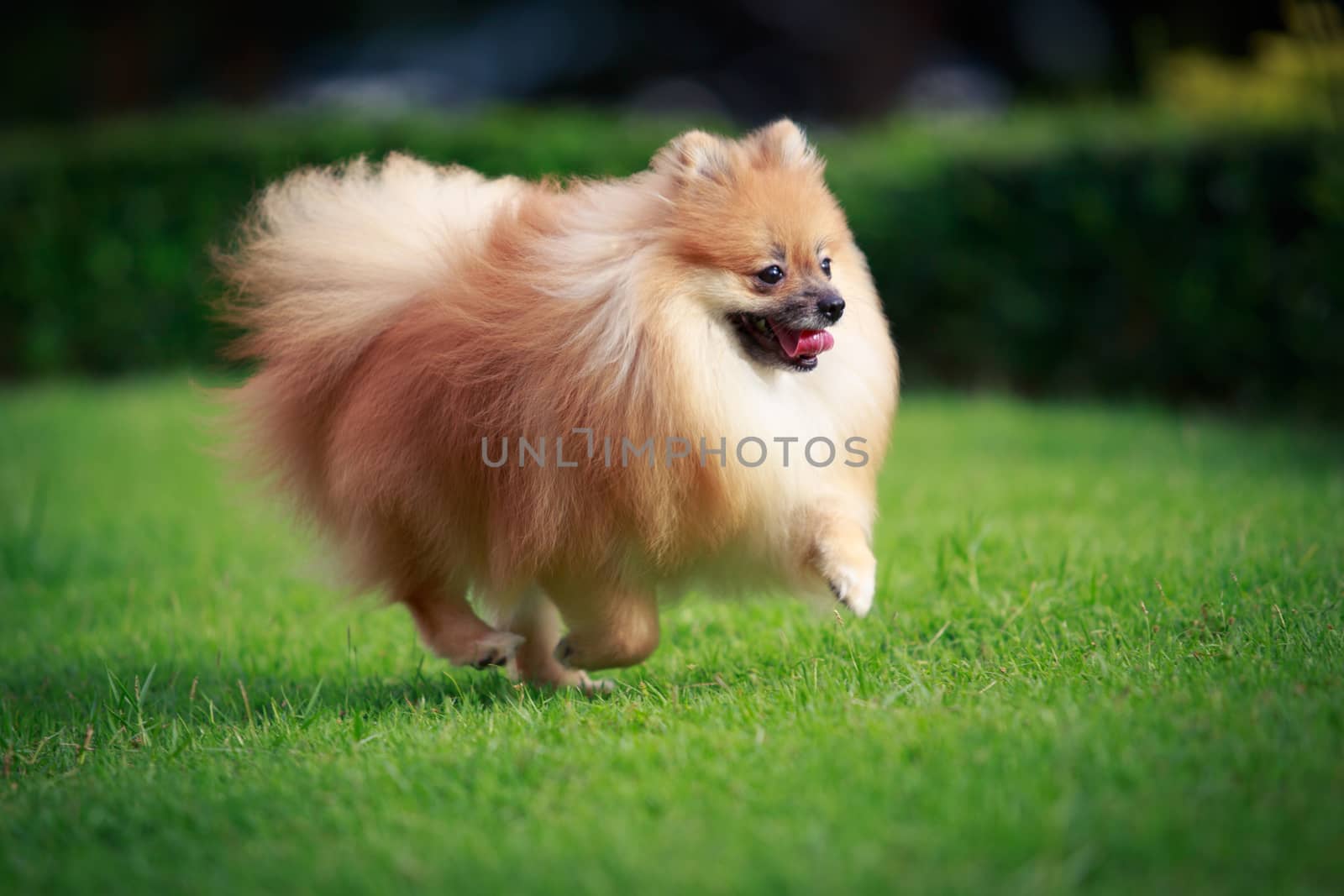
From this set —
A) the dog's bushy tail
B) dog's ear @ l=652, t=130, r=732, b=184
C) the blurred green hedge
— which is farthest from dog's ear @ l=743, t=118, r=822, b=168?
the blurred green hedge

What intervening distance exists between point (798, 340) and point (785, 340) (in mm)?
38

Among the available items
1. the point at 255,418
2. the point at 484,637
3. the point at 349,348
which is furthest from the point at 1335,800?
the point at 255,418

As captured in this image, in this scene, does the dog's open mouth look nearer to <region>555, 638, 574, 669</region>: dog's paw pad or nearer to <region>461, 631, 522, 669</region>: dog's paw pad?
<region>555, 638, 574, 669</region>: dog's paw pad

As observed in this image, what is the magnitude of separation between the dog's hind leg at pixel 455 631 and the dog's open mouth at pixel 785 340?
50.6 inches

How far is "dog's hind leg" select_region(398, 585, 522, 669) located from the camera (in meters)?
4.18

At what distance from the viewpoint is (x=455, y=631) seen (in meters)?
4.25

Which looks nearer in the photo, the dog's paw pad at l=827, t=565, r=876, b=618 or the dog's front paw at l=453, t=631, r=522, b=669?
the dog's paw pad at l=827, t=565, r=876, b=618

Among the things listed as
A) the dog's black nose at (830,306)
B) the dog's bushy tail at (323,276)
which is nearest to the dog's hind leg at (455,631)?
the dog's bushy tail at (323,276)

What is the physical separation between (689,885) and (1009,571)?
2.64 m

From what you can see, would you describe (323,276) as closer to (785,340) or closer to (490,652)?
(490,652)

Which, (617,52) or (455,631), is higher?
(617,52)

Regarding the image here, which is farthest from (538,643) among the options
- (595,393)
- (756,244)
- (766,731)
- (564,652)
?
(756,244)

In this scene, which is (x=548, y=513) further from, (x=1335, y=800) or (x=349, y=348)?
(x=1335, y=800)

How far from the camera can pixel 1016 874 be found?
2.39 metres
